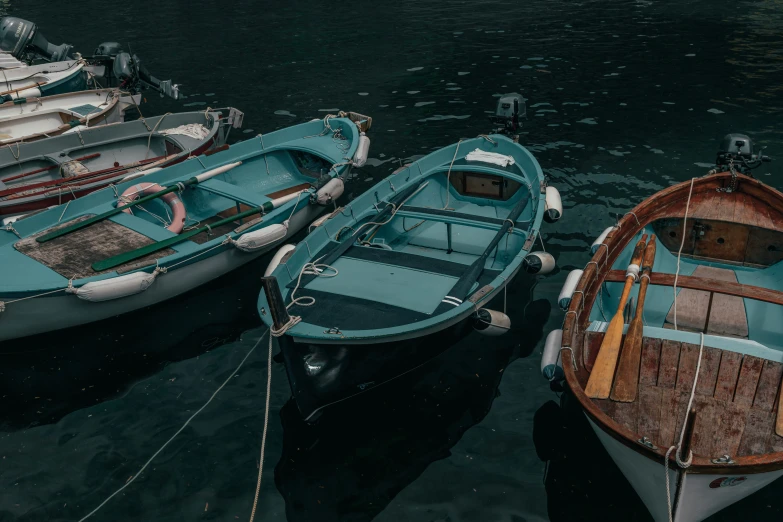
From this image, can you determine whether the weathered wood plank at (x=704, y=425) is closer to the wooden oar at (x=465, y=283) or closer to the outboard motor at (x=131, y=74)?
the wooden oar at (x=465, y=283)

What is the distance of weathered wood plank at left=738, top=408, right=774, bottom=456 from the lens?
744cm

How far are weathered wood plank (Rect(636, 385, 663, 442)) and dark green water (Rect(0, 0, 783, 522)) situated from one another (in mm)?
1565

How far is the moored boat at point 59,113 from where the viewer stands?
19609mm

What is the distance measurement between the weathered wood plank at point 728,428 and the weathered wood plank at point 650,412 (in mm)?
668

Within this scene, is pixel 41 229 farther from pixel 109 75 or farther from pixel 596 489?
pixel 109 75

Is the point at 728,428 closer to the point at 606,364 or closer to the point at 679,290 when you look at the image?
the point at 606,364

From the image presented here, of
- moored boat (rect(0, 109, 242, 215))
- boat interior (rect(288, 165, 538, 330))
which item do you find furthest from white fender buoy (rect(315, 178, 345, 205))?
moored boat (rect(0, 109, 242, 215))

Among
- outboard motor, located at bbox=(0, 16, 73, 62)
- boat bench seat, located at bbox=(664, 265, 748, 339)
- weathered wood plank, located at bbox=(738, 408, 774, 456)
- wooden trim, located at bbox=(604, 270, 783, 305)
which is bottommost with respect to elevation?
boat bench seat, located at bbox=(664, 265, 748, 339)

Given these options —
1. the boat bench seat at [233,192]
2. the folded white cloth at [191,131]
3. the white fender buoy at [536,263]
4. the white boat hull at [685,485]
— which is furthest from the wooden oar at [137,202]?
the white boat hull at [685,485]

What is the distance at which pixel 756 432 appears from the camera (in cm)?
766

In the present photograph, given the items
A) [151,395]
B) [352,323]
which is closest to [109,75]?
[151,395]

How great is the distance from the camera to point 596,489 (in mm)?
8992

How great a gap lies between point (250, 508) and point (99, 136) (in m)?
13.2

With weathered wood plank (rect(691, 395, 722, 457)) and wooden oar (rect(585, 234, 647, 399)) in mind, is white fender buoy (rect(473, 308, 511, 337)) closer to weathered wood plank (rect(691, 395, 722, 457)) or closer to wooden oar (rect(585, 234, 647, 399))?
wooden oar (rect(585, 234, 647, 399))
